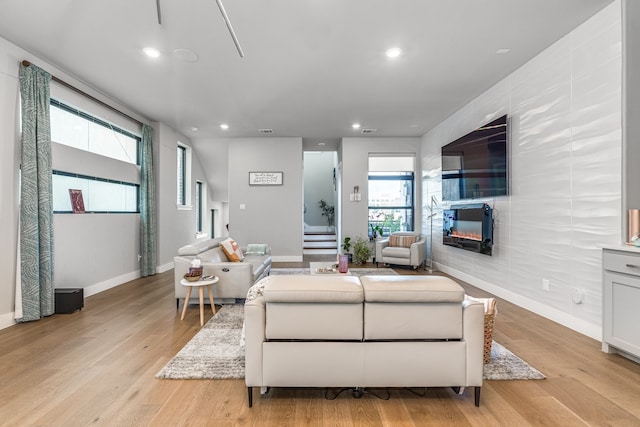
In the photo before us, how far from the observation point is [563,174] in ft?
10.6

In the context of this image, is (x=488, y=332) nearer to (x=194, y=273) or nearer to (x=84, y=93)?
(x=194, y=273)

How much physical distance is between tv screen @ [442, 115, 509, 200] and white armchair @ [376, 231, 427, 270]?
3.89 ft

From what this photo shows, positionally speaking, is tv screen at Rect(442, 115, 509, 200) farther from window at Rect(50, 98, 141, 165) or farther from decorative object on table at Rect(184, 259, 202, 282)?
window at Rect(50, 98, 141, 165)

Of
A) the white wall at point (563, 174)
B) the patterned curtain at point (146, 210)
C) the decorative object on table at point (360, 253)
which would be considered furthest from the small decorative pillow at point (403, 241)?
the patterned curtain at point (146, 210)

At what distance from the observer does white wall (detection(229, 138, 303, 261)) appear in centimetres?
746

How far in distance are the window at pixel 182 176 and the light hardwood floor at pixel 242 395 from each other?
5216 mm

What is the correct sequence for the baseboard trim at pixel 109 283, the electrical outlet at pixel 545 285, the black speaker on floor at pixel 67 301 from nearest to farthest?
1. the electrical outlet at pixel 545 285
2. the black speaker on floor at pixel 67 301
3. the baseboard trim at pixel 109 283

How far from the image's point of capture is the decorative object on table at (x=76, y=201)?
4191mm

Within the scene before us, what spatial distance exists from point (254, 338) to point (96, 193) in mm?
4179

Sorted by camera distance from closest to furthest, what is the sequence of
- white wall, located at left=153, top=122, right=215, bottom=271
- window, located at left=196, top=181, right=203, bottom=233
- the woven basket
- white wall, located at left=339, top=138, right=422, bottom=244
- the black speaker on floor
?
the woven basket < the black speaker on floor < white wall, located at left=153, top=122, right=215, bottom=271 < white wall, located at left=339, top=138, right=422, bottom=244 < window, located at left=196, top=181, right=203, bottom=233

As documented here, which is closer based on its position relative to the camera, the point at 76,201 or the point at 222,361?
the point at 222,361

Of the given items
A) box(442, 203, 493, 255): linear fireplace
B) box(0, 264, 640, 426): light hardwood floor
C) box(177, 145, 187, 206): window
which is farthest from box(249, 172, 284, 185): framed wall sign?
box(0, 264, 640, 426): light hardwood floor

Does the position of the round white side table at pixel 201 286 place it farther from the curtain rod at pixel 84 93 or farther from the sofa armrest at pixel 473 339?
the curtain rod at pixel 84 93

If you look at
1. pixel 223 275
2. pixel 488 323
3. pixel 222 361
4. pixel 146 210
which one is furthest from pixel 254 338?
pixel 146 210
